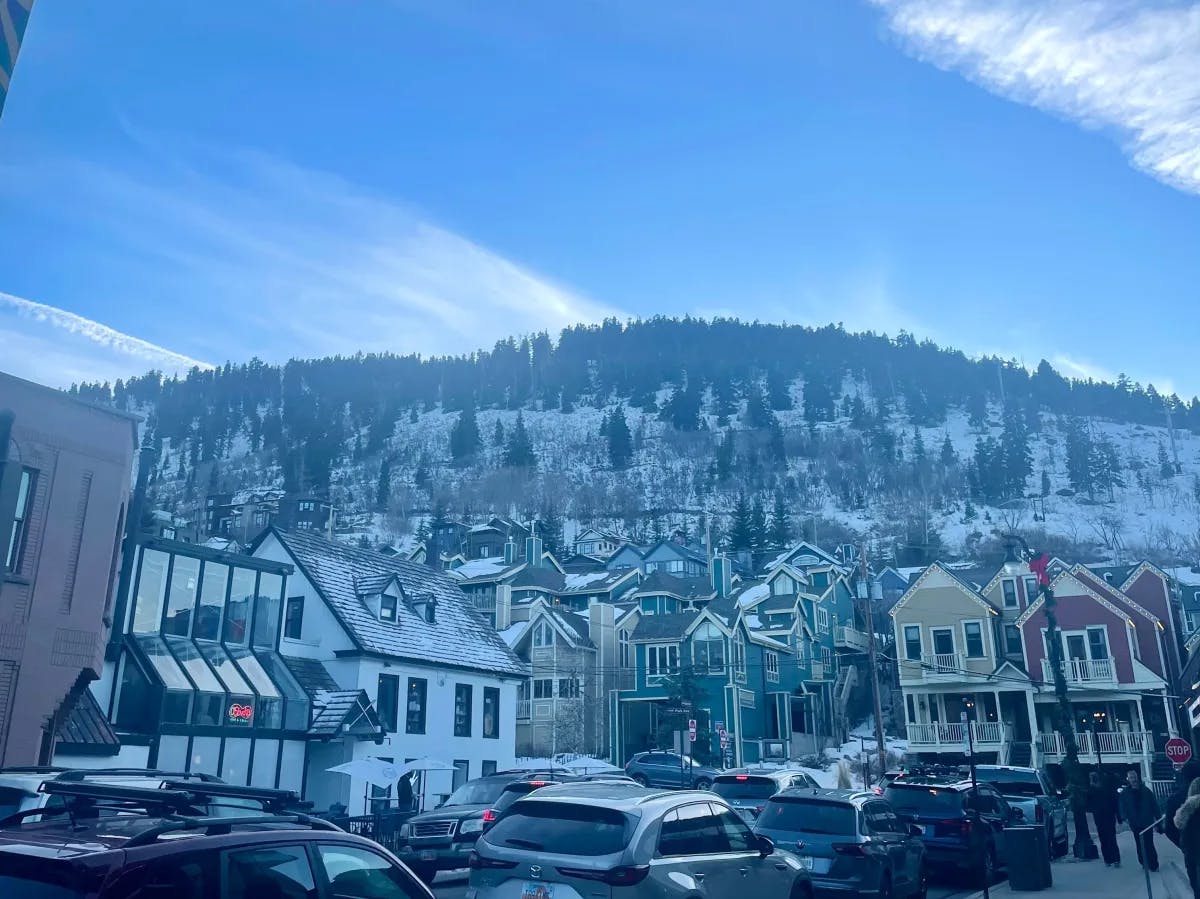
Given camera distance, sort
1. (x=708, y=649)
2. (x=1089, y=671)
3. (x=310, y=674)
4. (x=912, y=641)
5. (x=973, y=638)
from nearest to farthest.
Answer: (x=310, y=674)
(x=1089, y=671)
(x=973, y=638)
(x=912, y=641)
(x=708, y=649)

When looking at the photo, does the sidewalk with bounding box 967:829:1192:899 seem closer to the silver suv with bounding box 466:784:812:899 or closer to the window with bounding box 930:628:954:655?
the silver suv with bounding box 466:784:812:899

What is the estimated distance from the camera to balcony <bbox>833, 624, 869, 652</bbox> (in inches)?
2712

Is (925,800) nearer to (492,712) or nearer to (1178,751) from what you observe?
(1178,751)

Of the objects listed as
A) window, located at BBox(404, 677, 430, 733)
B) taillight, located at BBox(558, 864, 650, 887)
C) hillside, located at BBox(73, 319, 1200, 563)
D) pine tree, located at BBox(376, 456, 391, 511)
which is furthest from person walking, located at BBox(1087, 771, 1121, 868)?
pine tree, located at BBox(376, 456, 391, 511)

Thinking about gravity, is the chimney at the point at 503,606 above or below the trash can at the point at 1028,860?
above

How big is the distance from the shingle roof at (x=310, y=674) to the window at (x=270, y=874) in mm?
26331

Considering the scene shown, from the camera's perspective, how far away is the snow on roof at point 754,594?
65.8 m

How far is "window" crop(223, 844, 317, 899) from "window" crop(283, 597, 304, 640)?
29.2m

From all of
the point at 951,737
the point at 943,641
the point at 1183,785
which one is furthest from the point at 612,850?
the point at 943,641

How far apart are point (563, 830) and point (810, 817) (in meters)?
6.40

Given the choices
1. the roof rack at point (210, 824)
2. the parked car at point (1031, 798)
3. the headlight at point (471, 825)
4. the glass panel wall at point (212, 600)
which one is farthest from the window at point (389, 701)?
the roof rack at point (210, 824)

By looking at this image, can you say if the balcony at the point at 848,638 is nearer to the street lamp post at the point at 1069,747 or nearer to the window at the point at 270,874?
A: the street lamp post at the point at 1069,747

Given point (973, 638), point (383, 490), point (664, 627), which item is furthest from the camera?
point (383, 490)

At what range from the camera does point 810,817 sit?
14.2 meters
